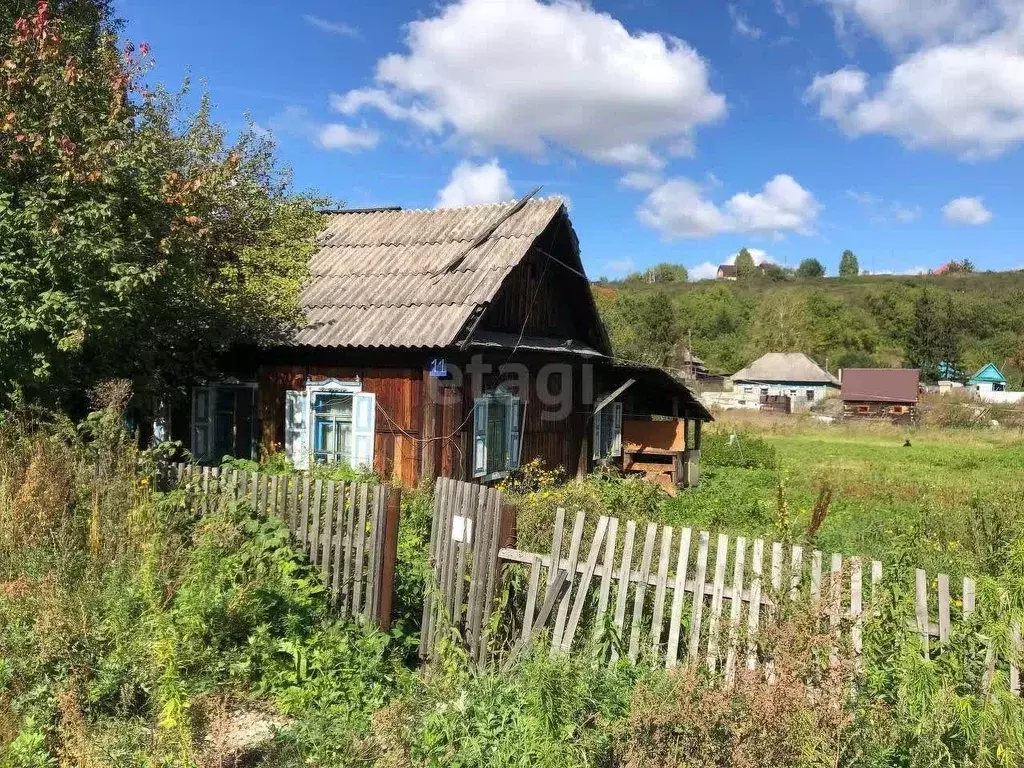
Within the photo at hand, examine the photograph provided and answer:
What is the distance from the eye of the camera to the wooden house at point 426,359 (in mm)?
10281

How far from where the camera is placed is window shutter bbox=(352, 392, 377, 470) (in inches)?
413

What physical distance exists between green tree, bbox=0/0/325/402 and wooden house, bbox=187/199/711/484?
1.45m

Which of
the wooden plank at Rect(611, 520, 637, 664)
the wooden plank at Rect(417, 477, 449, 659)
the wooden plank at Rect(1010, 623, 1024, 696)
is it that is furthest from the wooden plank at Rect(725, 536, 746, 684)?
the wooden plank at Rect(417, 477, 449, 659)

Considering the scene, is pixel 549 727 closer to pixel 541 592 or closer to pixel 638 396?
pixel 541 592

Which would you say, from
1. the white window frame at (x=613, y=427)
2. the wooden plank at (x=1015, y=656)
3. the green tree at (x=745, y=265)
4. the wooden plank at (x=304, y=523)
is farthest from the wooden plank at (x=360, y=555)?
the green tree at (x=745, y=265)

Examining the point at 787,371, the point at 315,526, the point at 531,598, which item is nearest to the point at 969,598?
the point at 531,598

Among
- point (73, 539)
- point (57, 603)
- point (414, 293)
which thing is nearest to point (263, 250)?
point (414, 293)

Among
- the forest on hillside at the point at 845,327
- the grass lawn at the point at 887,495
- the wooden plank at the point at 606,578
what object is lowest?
the grass lawn at the point at 887,495

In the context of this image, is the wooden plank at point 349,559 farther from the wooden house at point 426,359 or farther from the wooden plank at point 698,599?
the wooden house at point 426,359

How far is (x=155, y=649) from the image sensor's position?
3.89 metres

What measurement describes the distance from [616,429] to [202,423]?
9.26 metres

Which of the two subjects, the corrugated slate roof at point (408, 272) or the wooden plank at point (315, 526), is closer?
the wooden plank at point (315, 526)

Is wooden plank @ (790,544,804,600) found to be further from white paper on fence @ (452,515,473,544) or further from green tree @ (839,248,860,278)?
green tree @ (839,248,860,278)

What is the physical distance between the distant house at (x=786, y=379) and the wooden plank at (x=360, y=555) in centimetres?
5552
